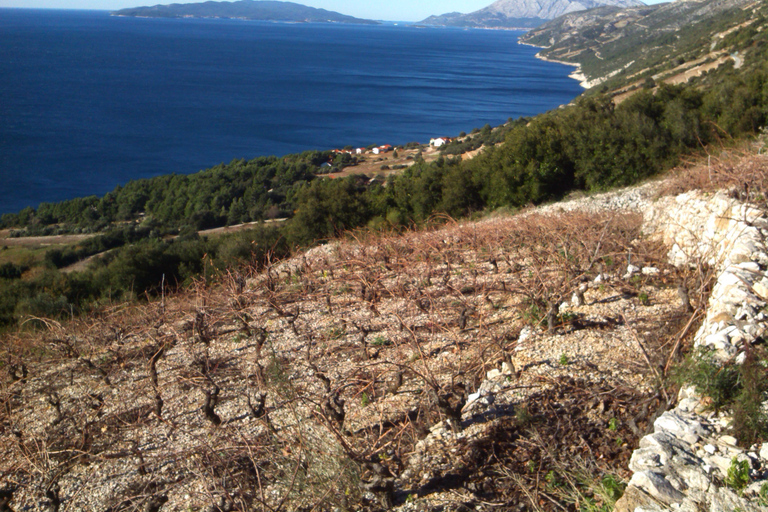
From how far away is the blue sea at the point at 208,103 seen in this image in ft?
200

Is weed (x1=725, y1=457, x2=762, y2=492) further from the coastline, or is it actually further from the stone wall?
the coastline

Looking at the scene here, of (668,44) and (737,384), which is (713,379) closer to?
(737,384)

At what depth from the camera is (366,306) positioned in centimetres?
794

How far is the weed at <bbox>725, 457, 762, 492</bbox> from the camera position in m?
2.88

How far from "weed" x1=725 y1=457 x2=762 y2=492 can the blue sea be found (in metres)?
59.4

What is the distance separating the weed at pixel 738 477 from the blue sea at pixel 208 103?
195 ft

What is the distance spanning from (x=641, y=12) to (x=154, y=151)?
16728cm

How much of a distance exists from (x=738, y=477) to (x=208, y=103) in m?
96.6

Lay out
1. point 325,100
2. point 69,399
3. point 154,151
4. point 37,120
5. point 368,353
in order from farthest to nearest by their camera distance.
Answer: point 325,100 < point 37,120 < point 154,151 < point 69,399 < point 368,353

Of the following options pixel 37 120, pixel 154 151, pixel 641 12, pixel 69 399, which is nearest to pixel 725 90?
pixel 69 399

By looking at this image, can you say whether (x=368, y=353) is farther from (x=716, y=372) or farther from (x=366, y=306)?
(x=716, y=372)

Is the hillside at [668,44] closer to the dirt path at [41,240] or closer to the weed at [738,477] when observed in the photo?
the weed at [738,477]

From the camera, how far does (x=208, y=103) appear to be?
88.9 m

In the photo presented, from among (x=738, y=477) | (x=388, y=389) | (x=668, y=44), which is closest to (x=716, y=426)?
(x=738, y=477)
